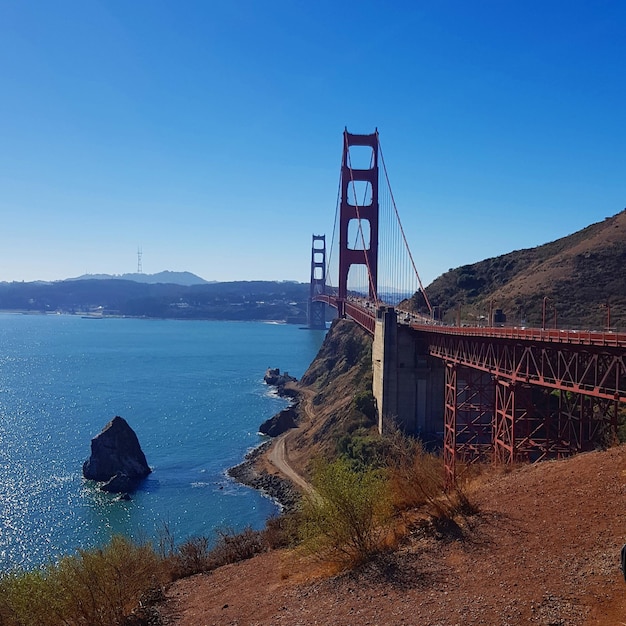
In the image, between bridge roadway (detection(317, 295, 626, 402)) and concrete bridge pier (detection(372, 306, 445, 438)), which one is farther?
concrete bridge pier (detection(372, 306, 445, 438))

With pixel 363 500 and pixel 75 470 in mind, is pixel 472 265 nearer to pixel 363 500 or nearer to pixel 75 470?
pixel 75 470

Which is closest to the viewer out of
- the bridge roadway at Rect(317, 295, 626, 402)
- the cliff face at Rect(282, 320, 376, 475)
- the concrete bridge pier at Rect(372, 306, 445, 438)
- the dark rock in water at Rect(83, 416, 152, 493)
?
the bridge roadway at Rect(317, 295, 626, 402)

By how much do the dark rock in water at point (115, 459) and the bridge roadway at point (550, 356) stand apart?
2222 centimetres

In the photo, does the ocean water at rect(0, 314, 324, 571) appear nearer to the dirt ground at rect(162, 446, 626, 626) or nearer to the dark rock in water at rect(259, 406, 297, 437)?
the dark rock in water at rect(259, 406, 297, 437)

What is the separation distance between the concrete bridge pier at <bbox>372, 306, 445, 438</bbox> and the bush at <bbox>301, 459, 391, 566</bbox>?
25023 mm

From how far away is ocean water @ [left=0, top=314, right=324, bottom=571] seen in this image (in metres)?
31.8

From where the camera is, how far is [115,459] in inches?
1559

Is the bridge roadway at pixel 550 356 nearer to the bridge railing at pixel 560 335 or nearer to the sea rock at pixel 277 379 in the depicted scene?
the bridge railing at pixel 560 335

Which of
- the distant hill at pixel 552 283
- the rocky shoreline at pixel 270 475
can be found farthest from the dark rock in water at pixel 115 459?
the distant hill at pixel 552 283

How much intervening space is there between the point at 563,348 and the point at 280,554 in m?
10.2

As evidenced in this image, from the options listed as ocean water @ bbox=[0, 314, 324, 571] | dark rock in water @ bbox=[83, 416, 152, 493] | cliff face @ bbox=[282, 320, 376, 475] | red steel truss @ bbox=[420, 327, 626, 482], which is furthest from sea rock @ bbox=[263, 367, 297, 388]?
red steel truss @ bbox=[420, 327, 626, 482]

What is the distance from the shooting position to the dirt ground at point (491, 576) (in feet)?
28.9

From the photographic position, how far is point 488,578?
9766 millimetres

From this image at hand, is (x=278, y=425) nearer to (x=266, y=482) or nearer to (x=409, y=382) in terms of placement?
(x=266, y=482)
